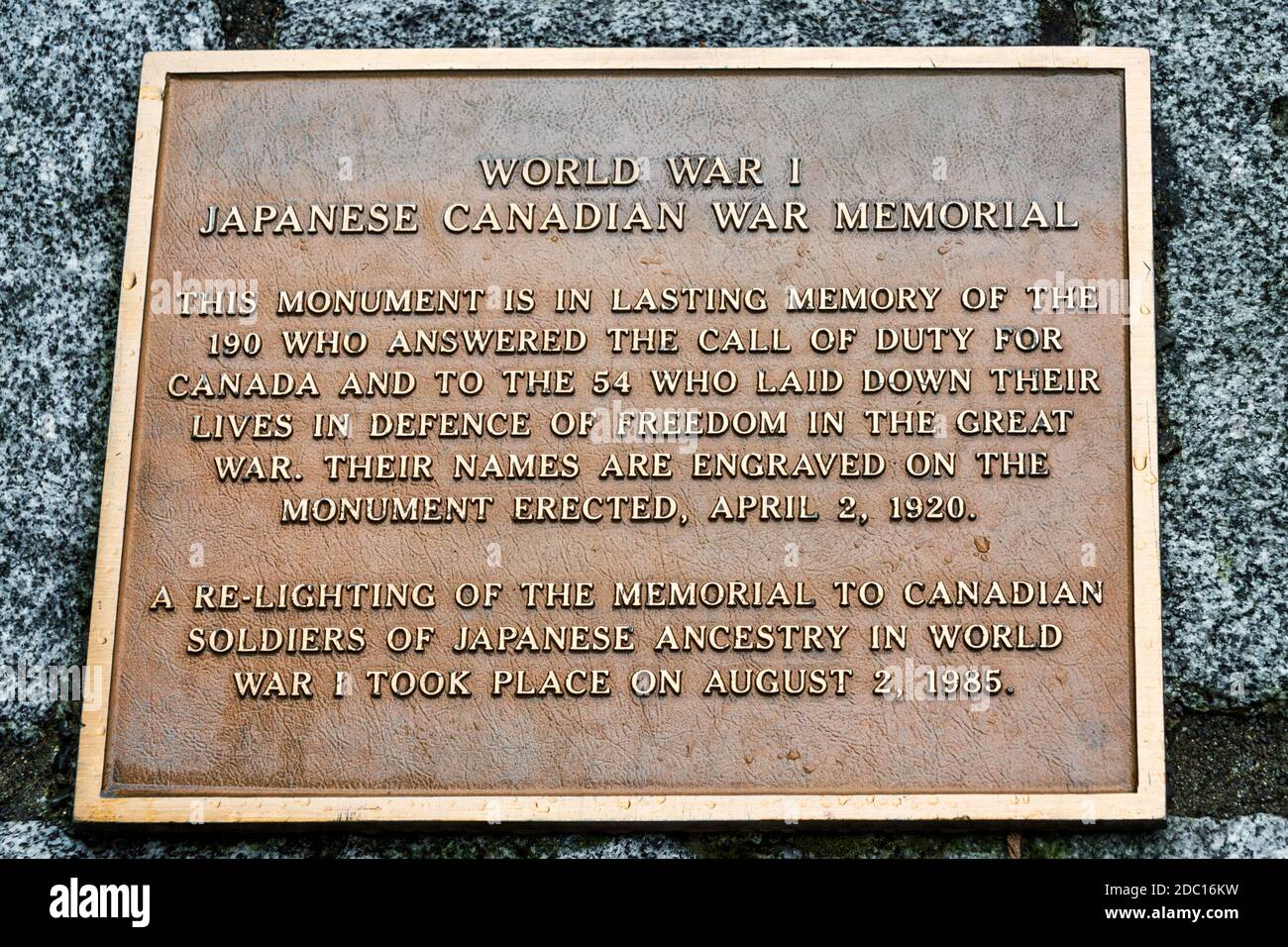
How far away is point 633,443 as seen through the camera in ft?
8.04

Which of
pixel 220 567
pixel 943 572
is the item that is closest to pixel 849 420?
pixel 943 572

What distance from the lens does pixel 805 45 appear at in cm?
273

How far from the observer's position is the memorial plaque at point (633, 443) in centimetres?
233

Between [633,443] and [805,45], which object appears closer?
[633,443]

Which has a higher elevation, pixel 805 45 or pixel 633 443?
pixel 805 45

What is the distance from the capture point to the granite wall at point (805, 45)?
2.39 m

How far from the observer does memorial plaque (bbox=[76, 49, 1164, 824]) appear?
2.33 m

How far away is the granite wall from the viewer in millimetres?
2389

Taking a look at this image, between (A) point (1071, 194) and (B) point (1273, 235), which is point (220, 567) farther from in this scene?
(B) point (1273, 235)

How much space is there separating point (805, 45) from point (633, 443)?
3.53 ft

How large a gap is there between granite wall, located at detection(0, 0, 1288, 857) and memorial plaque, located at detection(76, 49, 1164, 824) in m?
0.15

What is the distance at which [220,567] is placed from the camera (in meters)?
2.43

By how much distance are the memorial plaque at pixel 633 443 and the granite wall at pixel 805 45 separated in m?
0.15
